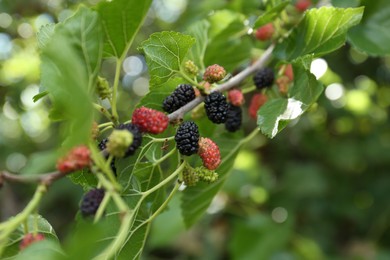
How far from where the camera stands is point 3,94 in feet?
7.85

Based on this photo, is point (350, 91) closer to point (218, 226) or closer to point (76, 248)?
point (218, 226)

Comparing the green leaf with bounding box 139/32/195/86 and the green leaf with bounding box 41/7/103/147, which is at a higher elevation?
the green leaf with bounding box 41/7/103/147

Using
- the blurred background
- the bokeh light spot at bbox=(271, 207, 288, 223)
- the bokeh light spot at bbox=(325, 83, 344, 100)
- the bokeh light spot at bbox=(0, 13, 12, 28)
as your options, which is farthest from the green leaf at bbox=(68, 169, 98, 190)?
the bokeh light spot at bbox=(325, 83, 344, 100)

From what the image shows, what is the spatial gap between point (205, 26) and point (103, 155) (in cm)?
65

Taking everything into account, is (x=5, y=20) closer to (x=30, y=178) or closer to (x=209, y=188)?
(x=209, y=188)

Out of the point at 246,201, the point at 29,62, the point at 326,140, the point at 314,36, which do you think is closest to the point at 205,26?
the point at 314,36

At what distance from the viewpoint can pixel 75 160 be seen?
76 centimetres

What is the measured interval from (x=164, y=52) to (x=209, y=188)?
0.36m

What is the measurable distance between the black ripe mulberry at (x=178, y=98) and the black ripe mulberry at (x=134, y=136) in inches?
6.2

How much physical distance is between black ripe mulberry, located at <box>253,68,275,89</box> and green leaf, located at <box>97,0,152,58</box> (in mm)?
392

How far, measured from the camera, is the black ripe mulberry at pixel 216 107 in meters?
1.01

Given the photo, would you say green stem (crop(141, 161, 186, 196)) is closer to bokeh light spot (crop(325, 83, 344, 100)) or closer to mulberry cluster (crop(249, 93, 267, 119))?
mulberry cluster (crop(249, 93, 267, 119))

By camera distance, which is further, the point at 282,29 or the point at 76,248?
the point at 282,29

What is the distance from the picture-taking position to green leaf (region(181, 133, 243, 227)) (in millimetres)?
1199
